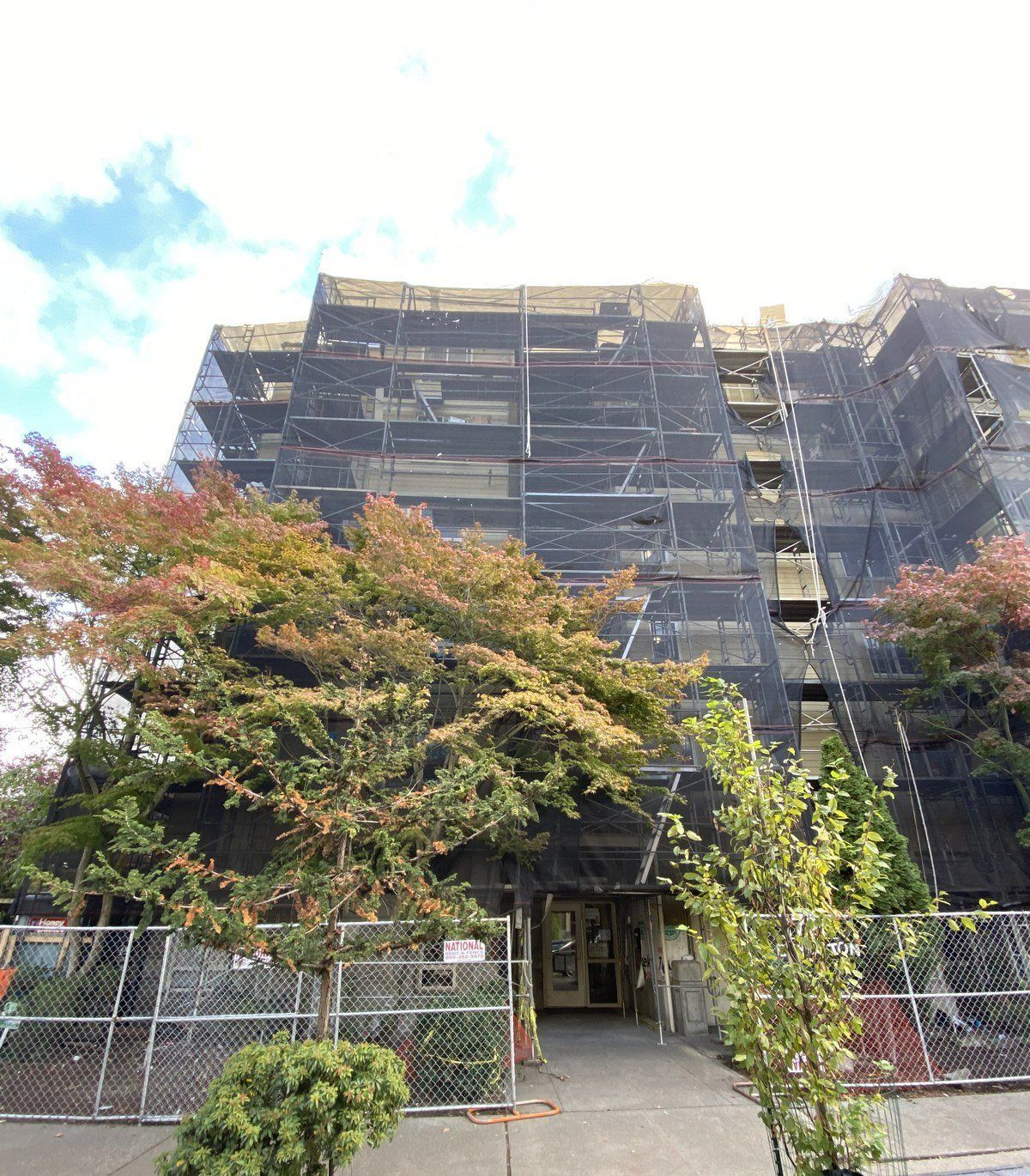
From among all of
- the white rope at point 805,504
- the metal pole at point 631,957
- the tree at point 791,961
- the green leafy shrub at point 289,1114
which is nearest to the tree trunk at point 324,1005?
the green leafy shrub at point 289,1114

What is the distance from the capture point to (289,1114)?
359cm

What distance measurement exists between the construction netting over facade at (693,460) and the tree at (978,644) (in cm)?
96

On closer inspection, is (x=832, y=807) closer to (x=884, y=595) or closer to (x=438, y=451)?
(x=884, y=595)

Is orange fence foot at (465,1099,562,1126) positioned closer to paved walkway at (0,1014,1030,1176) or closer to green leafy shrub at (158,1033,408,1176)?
paved walkway at (0,1014,1030,1176)

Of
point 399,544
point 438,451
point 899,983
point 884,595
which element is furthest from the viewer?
point 438,451

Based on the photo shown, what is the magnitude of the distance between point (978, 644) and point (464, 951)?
10446 mm

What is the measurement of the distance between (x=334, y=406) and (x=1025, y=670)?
55.1ft

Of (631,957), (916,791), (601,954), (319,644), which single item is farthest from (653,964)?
(319,644)

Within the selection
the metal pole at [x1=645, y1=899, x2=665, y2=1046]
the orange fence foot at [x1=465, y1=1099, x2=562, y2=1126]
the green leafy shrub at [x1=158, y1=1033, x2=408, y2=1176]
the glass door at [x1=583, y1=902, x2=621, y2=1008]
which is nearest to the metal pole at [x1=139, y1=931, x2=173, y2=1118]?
the green leafy shrub at [x1=158, y1=1033, x2=408, y2=1176]

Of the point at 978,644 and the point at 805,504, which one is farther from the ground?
the point at 805,504

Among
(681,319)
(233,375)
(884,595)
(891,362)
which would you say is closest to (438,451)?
(233,375)

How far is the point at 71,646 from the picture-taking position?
9195mm

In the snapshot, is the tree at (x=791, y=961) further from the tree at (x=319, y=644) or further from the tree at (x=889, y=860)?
the tree at (x=889, y=860)

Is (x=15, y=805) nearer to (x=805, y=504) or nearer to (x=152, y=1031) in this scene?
(x=152, y=1031)
